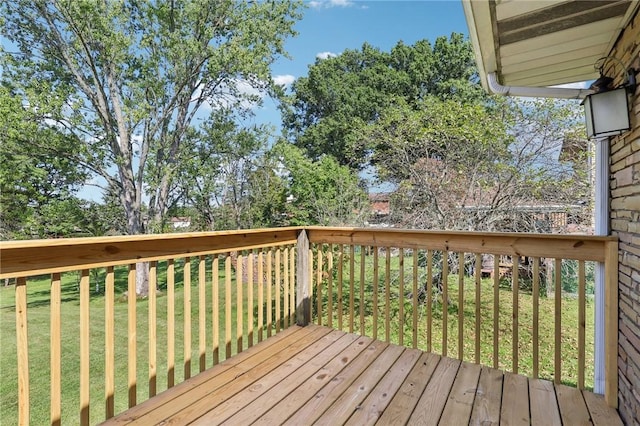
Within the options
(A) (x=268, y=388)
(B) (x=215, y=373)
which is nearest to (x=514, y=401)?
(A) (x=268, y=388)

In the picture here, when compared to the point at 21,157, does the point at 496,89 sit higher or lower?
lower

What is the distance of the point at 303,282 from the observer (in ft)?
10.5

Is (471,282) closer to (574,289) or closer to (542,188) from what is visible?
(574,289)

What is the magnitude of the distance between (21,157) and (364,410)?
9971 mm

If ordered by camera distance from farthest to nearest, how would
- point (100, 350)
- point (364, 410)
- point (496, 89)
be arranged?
point (100, 350), point (496, 89), point (364, 410)

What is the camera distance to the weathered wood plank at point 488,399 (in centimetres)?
172

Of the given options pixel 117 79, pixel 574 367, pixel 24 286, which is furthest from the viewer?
pixel 117 79

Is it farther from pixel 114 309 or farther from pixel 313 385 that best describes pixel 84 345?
pixel 313 385

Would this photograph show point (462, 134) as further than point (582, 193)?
Yes

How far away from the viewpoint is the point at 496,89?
7.51 feet

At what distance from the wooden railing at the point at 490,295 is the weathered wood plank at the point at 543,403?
0.26ft

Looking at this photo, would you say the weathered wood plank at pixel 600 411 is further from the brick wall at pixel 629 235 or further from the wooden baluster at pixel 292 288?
the wooden baluster at pixel 292 288

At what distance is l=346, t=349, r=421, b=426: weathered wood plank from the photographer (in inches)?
68.2

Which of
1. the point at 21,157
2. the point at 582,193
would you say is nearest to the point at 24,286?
the point at 582,193
